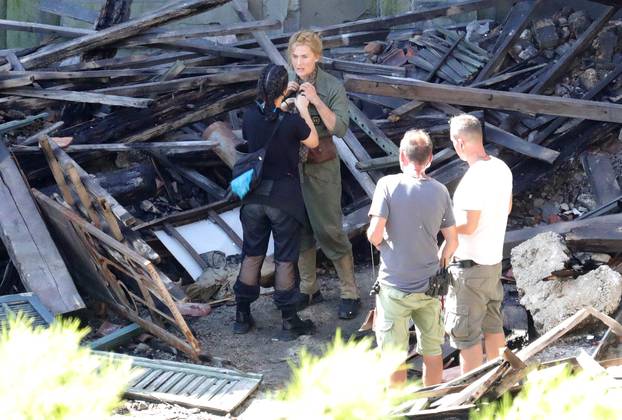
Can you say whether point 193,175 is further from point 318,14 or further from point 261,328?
point 318,14

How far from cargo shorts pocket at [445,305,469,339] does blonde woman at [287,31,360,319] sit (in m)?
1.77

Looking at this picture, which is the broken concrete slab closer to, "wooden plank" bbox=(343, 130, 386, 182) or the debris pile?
the debris pile

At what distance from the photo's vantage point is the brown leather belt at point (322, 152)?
6535 mm

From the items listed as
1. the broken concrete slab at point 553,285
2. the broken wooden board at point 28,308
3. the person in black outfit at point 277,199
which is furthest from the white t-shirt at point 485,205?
the broken wooden board at point 28,308

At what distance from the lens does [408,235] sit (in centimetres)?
481

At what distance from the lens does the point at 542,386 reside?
2625mm

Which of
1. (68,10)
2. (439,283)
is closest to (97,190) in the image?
(439,283)

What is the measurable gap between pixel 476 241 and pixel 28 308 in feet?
10.0

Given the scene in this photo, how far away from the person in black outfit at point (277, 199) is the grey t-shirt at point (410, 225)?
135 centimetres

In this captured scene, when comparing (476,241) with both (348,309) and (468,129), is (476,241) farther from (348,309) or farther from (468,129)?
(348,309)

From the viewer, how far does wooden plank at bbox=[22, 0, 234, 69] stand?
8.78 meters

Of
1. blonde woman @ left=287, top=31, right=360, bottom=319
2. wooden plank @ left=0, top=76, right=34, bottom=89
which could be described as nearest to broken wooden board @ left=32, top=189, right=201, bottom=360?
blonde woman @ left=287, top=31, right=360, bottom=319

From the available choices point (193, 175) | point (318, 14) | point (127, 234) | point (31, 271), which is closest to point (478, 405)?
point (127, 234)

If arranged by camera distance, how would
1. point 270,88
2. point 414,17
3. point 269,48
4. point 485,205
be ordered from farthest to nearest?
point 414,17
point 269,48
point 270,88
point 485,205
